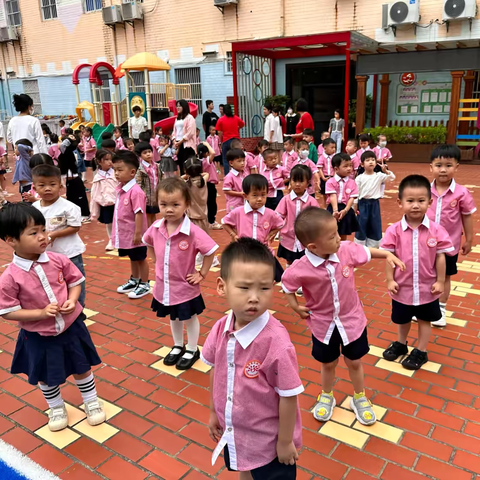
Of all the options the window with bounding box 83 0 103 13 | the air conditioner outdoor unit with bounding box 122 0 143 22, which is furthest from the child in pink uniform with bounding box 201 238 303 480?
the window with bounding box 83 0 103 13

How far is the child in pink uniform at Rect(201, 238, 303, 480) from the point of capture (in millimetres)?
1610

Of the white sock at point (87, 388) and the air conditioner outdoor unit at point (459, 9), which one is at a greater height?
the air conditioner outdoor unit at point (459, 9)

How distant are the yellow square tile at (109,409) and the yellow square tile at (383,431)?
1488mm

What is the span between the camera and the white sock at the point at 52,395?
2635mm

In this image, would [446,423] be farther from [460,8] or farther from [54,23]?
[54,23]

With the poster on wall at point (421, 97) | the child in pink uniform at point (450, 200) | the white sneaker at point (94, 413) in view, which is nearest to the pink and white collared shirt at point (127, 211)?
the white sneaker at point (94, 413)

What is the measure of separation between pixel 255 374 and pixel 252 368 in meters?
0.03

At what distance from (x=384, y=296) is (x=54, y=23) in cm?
2266

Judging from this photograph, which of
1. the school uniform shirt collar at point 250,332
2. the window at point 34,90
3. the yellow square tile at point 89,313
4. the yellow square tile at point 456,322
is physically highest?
the window at point 34,90

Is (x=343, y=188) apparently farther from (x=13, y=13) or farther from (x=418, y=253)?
(x=13, y=13)

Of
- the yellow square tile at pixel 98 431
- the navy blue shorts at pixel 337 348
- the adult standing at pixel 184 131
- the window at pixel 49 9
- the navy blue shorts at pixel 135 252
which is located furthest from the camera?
the window at pixel 49 9

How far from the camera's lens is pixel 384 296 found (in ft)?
14.5

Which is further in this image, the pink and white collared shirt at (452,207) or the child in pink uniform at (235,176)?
the child in pink uniform at (235,176)

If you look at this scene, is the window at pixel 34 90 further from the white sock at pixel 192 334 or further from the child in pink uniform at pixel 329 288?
the child in pink uniform at pixel 329 288
